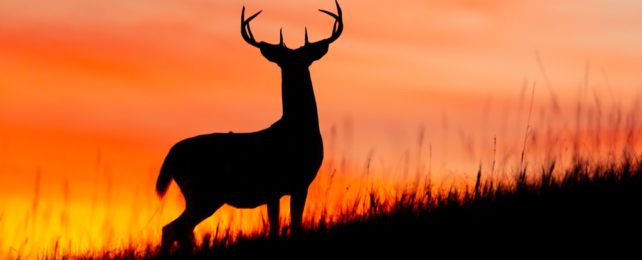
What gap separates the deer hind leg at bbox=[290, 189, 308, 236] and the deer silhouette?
0.02 metres

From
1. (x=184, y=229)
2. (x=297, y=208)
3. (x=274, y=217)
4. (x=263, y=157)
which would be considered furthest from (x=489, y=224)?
(x=263, y=157)

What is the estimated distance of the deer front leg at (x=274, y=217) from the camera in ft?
26.5

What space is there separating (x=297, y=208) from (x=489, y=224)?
2.65 meters

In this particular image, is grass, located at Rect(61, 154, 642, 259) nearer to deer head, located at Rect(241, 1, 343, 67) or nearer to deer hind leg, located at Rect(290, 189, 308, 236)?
deer hind leg, located at Rect(290, 189, 308, 236)

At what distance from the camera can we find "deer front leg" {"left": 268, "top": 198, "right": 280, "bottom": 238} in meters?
8.07

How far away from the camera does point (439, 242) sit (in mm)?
6805

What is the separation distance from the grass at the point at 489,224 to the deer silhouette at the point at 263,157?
165 cm

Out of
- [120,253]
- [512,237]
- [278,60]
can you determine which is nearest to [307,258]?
[512,237]

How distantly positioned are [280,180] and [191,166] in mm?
1087

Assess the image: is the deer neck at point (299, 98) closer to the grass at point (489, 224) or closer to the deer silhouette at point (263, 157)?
the deer silhouette at point (263, 157)

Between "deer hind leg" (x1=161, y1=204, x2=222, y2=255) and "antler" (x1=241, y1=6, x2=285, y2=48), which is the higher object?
"antler" (x1=241, y1=6, x2=285, y2=48)

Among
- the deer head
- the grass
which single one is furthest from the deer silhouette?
the grass

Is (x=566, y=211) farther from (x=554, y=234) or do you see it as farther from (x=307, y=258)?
(x=307, y=258)

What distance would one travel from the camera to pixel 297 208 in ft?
30.8
